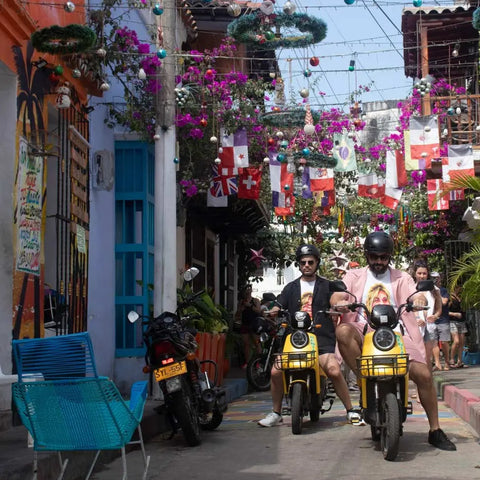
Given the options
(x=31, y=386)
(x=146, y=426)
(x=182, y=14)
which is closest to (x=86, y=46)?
(x=146, y=426)

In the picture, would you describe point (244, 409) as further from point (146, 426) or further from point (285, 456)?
point (285, 456)

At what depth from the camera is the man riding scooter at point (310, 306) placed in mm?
9570

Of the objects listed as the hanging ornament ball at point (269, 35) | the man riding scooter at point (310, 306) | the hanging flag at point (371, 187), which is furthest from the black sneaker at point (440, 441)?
the hanging flag at point (371, 187)

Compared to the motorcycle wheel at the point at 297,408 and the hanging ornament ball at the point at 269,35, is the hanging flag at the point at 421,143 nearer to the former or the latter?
the hanging ornament ball at the point at 269,35

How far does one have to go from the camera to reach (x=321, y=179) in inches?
785

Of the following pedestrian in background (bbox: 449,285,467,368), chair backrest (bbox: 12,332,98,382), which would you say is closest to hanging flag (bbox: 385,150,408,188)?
pedestrian in background (bbox: 449,285,467,368)

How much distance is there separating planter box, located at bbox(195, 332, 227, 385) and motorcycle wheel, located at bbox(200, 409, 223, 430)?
314cm

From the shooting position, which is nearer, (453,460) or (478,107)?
(453,460)

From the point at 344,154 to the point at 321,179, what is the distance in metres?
1.10

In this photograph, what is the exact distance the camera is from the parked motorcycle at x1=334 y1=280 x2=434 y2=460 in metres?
7.23

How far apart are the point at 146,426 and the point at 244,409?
3.30 metres

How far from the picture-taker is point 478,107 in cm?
1934

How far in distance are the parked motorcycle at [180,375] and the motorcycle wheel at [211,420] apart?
0.16 feet

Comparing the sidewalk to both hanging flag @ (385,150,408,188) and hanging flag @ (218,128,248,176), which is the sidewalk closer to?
hanging flag @ (218,128,248,176)
